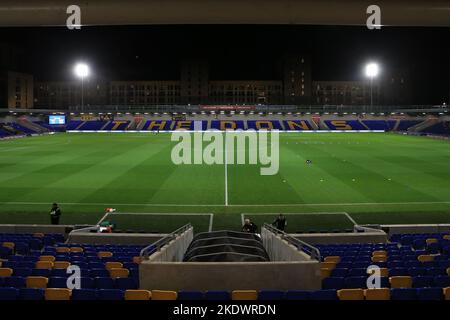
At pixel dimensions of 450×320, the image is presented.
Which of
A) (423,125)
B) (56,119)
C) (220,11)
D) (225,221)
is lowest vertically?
(225,221)

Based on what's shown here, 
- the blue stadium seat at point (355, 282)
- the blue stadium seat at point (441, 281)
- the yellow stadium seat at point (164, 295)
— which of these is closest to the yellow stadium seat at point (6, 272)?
the yellow stadium seat at point (164, 295)

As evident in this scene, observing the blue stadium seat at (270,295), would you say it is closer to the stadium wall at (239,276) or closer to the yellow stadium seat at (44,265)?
the stadium wall at (239,276)

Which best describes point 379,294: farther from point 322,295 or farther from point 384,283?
point 384,283

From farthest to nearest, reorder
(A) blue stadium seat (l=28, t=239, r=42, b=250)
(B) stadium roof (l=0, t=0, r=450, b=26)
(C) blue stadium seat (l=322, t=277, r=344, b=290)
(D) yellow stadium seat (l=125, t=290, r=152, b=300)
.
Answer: (A) blue stadium seat (l=28, t=239, r=42, b=250) < (C) blue stadium seat (l=322, t=277, r=344, b=290) < (D) yellow stadium seat (l=125, t=290, r=152, b=300) < (B) stadium roof (l=0, t=0, r=450, b=26)

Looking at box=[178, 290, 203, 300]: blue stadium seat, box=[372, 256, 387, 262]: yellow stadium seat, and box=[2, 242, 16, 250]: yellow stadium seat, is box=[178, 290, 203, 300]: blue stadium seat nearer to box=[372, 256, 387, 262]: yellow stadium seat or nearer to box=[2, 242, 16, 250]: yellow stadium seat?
box=[372, 256, 387, 262]: yellow stadium seat

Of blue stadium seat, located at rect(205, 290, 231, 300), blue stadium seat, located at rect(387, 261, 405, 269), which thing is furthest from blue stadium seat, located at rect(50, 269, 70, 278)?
blue stadium seat, located at rect(387, 261, 405, 269)

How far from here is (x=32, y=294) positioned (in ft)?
25.9

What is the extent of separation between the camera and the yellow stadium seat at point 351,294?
7.70 metres

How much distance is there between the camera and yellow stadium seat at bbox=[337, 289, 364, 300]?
25.3 ft

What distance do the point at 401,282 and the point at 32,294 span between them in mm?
6835

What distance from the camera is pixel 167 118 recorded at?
111 metres

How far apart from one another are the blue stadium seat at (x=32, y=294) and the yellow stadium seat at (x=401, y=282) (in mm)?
6483

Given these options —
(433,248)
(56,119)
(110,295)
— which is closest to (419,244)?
(433,248)

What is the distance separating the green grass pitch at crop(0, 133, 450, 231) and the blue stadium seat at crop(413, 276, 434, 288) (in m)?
12.3
